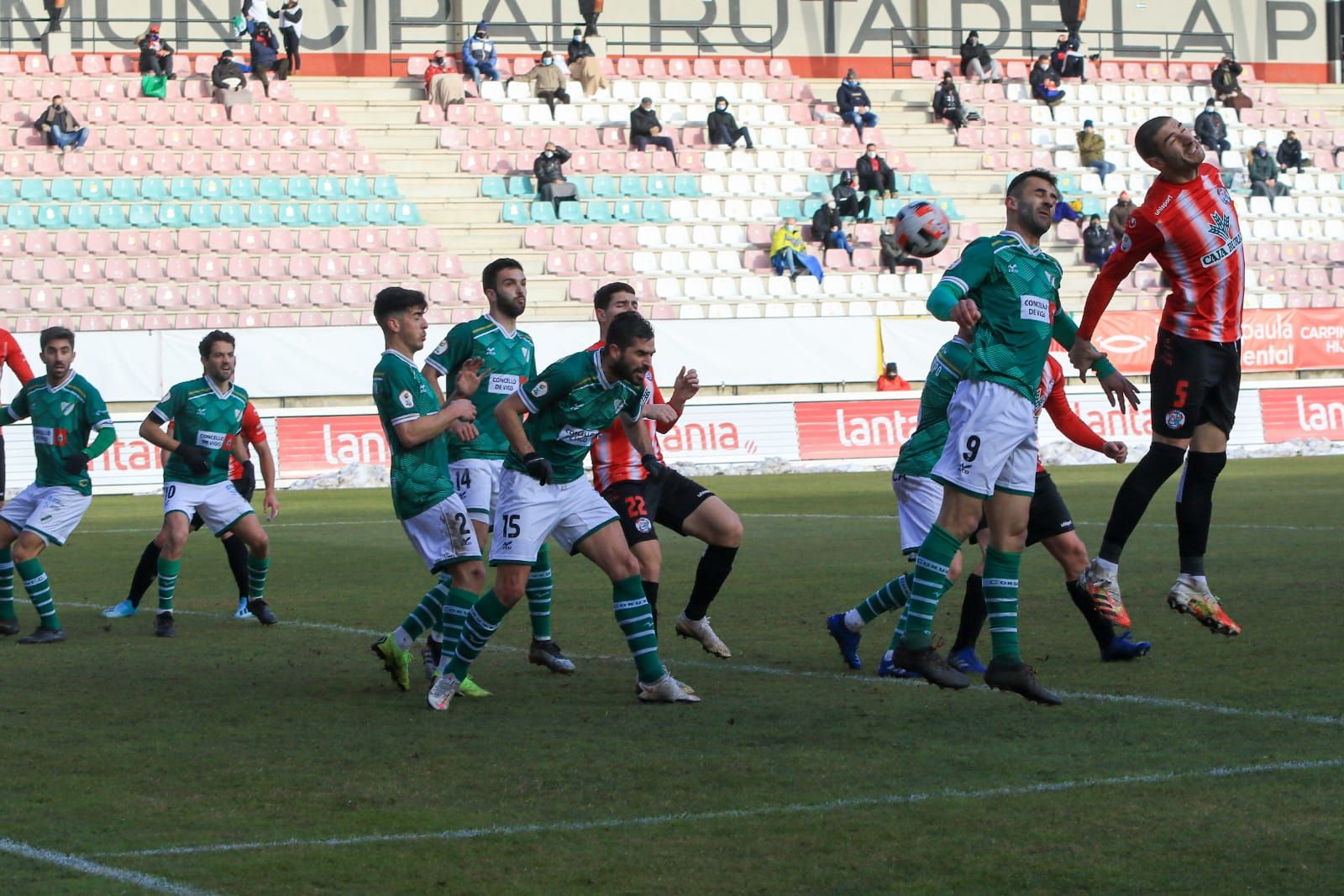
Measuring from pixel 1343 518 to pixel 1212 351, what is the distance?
29.2ft

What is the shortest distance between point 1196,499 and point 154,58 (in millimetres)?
31248

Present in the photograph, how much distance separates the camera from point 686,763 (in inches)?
253

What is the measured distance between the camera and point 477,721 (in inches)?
297

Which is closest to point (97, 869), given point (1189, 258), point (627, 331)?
point (627, 331)

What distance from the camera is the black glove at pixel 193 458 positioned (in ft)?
36.4

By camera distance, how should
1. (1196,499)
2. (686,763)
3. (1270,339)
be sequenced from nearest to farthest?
(686,763) → (1196,499) → (1270,339)

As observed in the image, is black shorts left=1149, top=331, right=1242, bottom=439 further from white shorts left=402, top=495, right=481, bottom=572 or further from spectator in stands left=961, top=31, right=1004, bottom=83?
spectator in stands left=961, top=31, right=1004, bottom=83

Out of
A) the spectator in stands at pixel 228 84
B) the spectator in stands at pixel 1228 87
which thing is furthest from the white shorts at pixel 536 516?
the spectator in stands at pixel 1228 87

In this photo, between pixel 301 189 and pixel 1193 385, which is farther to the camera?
pixel 301 189

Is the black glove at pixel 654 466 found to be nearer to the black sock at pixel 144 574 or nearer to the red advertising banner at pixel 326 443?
the black sock at pixel 144 574

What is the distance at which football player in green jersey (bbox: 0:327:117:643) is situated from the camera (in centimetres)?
1090

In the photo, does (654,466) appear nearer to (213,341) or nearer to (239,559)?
(213,341)

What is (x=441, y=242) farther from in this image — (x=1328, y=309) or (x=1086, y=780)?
(x=1086, y=780)

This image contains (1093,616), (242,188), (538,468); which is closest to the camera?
(538,468)
